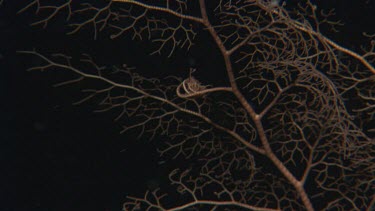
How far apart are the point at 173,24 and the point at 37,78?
1720 mm

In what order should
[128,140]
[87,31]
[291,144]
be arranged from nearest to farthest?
[87,31]
[291,144]
[128,140]

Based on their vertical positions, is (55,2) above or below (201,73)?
above

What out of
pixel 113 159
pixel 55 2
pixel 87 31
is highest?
pixel 55 2

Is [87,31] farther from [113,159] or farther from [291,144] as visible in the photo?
[291,144]

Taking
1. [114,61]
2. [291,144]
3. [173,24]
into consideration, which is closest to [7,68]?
[114,61]

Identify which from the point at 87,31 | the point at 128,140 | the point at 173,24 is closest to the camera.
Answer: the point at 173,24

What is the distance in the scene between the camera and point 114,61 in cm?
314

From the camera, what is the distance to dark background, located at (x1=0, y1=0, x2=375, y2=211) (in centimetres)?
315

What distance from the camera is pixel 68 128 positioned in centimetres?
376

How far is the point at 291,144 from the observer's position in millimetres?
3471

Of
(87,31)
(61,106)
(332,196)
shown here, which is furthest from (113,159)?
(332,196)

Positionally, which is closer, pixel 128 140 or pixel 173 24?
pixel 173 24

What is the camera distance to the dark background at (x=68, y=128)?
124 inches

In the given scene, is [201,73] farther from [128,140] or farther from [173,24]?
[128,140]
